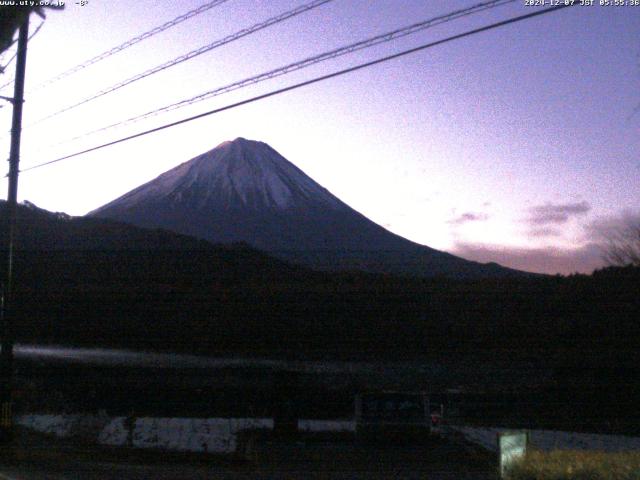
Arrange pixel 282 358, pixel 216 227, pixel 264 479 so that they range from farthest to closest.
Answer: pixel 216 227, pixel 282 358, pixel 264 479

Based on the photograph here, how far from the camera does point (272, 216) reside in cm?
7488

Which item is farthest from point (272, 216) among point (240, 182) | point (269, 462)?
point (269, 462)

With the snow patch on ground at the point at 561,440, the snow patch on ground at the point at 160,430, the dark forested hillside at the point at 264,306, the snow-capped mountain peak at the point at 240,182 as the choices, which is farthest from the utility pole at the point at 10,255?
the snow-capped mountain peak at the point at 240,182

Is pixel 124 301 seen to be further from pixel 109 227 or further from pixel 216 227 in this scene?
pixel 216 227

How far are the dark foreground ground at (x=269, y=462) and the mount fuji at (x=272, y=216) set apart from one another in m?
30.2

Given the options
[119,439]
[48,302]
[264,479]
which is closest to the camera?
[264,479]

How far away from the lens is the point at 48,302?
141ft

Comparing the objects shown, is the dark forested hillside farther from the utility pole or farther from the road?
the utility pole

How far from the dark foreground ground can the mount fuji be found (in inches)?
1190

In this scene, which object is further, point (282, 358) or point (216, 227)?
→ point (216, 227)

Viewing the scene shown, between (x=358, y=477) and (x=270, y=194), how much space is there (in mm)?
70444

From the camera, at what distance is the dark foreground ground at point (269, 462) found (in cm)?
1464

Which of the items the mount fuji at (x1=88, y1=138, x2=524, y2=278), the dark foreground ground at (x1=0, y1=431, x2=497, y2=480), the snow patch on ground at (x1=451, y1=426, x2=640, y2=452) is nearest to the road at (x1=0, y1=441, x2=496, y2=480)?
the dark foreground ground at (x1=0, y1=431, x2=497, y2=480)

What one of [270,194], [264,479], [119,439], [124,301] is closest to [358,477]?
[264,479]
